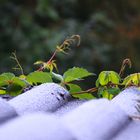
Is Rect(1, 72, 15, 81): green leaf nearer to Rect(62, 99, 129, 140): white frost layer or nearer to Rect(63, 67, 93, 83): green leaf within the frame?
Rect(63, 67, 93, 83): green leaf

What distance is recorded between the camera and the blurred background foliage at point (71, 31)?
457 centimetres

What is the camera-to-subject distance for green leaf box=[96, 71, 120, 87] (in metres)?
0.88

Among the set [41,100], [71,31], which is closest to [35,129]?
[41,100]

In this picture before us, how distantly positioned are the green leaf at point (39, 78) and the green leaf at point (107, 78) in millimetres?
84

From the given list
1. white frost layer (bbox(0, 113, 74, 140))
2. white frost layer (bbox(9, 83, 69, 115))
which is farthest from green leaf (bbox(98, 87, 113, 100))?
white frost layer (bbox(0, 113, 74, 140))

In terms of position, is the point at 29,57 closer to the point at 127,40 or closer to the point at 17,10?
the point at 17,10

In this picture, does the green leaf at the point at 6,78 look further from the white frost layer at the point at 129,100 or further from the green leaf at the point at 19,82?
the white frost layer at the point at 129,100

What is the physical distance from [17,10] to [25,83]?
13.5 feet

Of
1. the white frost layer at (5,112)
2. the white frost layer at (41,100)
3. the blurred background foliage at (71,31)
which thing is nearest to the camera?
the white frost layer at (5,112)

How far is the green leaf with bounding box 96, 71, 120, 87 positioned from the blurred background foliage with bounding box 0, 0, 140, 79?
338 cm

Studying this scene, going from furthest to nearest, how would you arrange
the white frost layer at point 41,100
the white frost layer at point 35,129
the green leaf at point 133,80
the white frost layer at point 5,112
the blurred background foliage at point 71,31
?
the blurred background foliage at point 71,31, the green leaf at point 133,80, the white frost layer at point 41,100, the white frost layer at point 5,112, the white frost layer at point 35,129

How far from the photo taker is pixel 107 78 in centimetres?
89

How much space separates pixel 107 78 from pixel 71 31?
3810mm

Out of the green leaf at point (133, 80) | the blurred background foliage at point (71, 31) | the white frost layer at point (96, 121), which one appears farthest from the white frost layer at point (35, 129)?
the blurred background foliage at point (71, 31)
